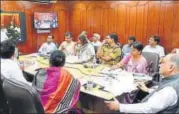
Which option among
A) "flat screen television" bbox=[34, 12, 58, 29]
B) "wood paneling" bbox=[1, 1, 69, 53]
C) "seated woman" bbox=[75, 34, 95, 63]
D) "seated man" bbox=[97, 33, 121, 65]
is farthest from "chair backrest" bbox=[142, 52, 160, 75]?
"flat screen television" bbox=[34, 12, 58, 29]

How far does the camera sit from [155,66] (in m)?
3.17

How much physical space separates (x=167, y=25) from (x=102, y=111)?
11.8ft

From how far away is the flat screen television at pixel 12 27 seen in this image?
1.29 m

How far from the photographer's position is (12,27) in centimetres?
174

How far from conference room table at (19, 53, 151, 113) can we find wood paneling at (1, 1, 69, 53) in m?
2.76

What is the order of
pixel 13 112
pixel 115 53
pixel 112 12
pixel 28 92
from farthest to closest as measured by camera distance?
pixel 112 12, pixel 115 53, pixel 13 112, pixel 28 92

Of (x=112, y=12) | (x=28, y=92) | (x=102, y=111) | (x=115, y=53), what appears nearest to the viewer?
(x=28, y=92)

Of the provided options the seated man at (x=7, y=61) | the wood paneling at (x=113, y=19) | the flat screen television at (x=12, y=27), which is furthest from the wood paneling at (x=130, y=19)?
the seated man at (x=7, y=61)

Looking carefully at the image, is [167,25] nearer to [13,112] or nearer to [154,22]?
[154,22]

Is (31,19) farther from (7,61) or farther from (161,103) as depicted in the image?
(161,103)

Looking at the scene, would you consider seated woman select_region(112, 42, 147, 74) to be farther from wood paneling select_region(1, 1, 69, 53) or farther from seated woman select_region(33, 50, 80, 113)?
wood paneling select_region(1, 1, 69, 53)

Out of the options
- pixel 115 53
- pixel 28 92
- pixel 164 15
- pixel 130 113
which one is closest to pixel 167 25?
pixel 164 15

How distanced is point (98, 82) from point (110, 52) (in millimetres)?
1352

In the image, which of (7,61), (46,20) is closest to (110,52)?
(7,61)
